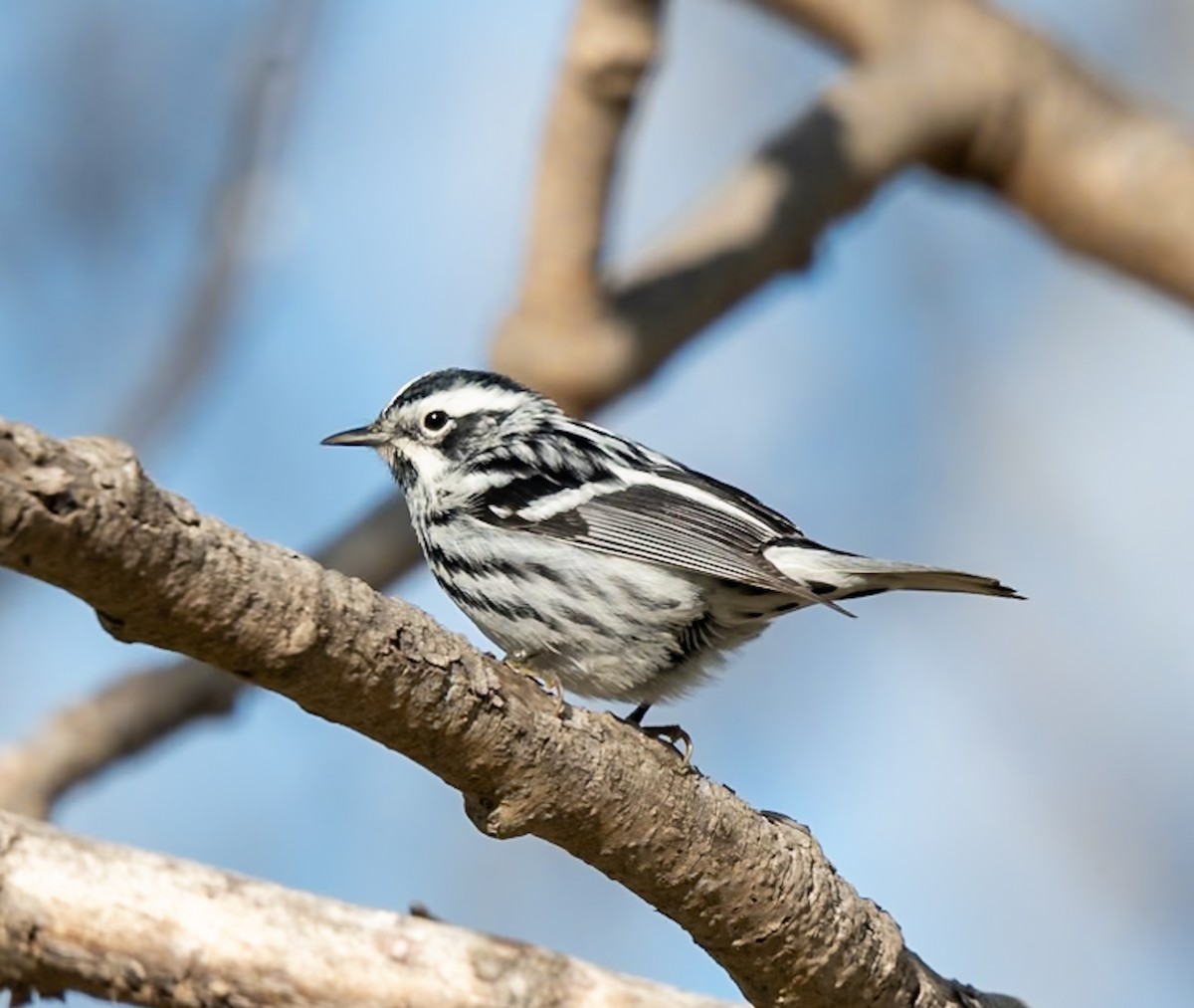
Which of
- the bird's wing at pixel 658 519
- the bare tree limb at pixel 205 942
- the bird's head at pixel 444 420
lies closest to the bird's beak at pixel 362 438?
the bird's head at pixel 444 420

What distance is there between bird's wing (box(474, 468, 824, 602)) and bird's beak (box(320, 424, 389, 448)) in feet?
2.43

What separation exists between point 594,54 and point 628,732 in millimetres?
2885

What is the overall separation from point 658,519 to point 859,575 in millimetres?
603

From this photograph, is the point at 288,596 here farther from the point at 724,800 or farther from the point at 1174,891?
the point at 1174,891

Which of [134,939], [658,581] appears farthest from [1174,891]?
[134,939]

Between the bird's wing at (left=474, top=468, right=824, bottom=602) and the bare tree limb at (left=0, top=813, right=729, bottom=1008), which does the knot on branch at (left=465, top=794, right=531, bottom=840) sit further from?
the bird's wing at (left=474, top=468, right=824, bottom=602)

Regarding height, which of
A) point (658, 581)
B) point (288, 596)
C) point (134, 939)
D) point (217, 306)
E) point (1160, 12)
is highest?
point (1160, 12)

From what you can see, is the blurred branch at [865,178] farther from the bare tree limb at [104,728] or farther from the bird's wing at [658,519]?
the bare tree limb at [104,728]

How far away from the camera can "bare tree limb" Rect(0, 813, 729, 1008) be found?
350cm

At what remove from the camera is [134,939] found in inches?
140

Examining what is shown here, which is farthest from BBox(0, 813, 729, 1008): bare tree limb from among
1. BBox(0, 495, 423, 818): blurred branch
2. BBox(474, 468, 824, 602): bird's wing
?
BBox(0, 495, 423, 818): blurred branch

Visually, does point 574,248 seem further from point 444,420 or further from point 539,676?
point 539,676

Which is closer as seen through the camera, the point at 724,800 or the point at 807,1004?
the point at 724,800

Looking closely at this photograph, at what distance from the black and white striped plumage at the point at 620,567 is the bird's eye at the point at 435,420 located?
37cm
